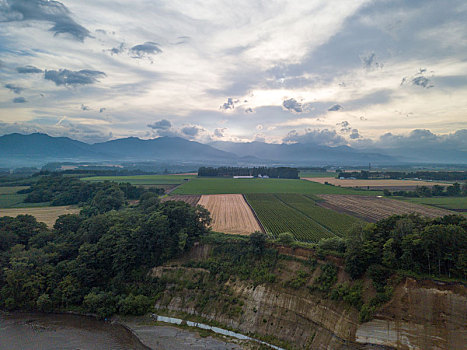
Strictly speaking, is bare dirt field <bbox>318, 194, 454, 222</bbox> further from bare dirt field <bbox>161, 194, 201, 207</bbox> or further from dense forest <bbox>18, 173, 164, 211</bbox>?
dense forest <bbox>18, 173, 164, 211</bbox>

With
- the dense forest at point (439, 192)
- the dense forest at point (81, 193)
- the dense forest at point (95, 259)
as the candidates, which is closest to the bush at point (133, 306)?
the dense forest at point (95, 259)

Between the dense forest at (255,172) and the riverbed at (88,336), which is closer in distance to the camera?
the riverbed at (88,336)

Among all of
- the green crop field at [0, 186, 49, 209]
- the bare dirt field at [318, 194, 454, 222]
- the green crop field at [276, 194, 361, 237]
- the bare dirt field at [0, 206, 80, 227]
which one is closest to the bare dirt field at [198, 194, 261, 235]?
the green crop field at [276, 194, 361, 237]

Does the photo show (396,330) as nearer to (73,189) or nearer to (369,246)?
(369,246)

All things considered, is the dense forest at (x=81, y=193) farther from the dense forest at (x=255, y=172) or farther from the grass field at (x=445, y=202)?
the grass field at (x=445, y=202)

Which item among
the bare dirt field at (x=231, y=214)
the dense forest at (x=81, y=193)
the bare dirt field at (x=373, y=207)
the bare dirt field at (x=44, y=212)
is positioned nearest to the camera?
the bare dirt field at (x=231, y=214)
